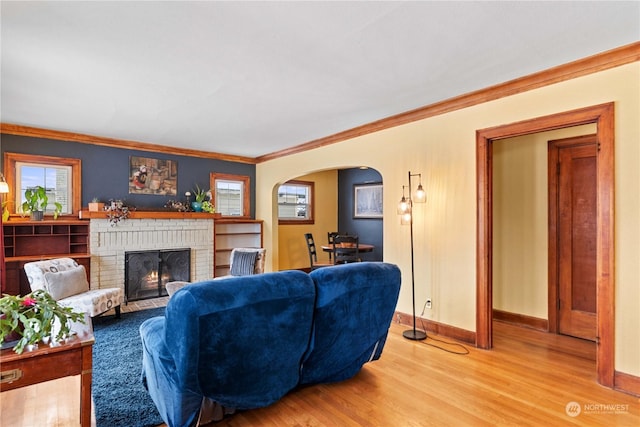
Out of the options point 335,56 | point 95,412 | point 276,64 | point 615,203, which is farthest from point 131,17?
point 615,203

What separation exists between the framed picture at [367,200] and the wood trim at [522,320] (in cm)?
330

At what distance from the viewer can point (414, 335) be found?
375 cm

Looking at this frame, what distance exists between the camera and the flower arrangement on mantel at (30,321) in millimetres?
1903

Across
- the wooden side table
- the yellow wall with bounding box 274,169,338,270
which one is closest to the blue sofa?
the wooden side table

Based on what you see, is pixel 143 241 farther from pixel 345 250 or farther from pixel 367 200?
pixel 367 200

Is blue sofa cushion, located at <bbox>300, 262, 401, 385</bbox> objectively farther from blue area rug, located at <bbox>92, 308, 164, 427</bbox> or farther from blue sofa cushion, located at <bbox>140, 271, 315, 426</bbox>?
blue area rug, located at <bbox>92, 308, 164, 427</bbox>

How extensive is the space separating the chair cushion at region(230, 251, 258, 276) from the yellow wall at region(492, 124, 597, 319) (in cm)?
360

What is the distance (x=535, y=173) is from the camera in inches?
163

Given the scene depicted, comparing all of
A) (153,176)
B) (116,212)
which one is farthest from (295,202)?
(116,212)

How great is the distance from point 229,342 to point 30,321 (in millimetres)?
1139

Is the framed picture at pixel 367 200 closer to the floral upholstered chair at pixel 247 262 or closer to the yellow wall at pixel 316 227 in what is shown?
the yellow wall at pixel 316 227

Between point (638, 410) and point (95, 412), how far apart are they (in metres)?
3.69

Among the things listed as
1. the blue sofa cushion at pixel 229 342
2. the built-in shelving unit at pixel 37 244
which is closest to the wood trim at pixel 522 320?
the blue sofa cushion at pixel 229 342

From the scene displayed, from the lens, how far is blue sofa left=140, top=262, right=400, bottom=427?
1.83 metres
